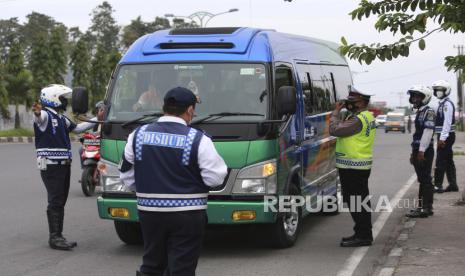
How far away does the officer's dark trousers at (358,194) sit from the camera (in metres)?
8.41

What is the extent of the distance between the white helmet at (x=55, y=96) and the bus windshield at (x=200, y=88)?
70cm

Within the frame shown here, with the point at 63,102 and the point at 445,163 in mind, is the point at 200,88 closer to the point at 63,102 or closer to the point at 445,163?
the point at 63,102

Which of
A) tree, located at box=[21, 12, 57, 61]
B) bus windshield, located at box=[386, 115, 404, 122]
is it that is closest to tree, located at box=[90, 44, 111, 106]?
bus windshield, located at box=[386, 115, 404, 122]

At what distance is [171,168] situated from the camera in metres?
4.75

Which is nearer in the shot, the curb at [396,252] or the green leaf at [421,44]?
the curb at [396,252]

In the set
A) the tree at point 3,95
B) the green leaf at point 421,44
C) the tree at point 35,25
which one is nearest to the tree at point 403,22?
the green leaf at point 421,44

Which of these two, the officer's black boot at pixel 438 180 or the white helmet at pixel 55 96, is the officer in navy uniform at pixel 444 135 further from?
the white helmet at pixel 55 96

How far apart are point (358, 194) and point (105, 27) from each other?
309 feet

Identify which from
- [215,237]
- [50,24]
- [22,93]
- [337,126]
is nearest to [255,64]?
[337,126]

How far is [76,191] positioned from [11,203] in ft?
6.64

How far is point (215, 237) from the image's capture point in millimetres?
9141

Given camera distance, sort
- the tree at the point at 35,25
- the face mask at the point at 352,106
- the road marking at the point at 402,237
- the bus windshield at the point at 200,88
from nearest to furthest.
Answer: the bus windshield at the point at 200,88, the face mask at the point at 352,106, the road marking at the point at 402,237, the tree at the point at 35,25

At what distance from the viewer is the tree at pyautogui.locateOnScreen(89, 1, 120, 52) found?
9869 centimetres

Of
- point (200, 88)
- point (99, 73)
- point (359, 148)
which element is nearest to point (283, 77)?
point (200, 88)
